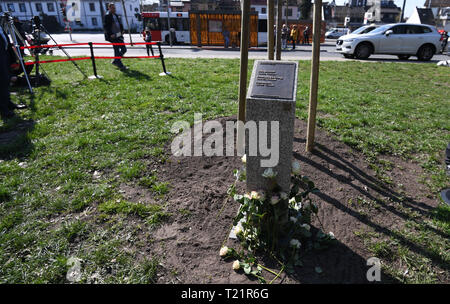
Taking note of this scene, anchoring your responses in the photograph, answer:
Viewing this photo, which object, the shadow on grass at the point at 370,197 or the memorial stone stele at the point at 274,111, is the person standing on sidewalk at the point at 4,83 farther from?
the shadow on grass at the point at 370,197

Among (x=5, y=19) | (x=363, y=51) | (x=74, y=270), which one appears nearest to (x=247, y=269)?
(x=74, y=270)

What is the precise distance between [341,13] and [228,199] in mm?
82343

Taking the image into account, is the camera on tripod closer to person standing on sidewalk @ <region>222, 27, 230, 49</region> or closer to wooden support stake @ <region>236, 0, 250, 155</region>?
wooden support stake @ <region>236, 0, 250, 155</region>

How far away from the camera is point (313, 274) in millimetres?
2396

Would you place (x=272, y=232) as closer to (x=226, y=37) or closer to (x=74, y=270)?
(x=74, y=270)

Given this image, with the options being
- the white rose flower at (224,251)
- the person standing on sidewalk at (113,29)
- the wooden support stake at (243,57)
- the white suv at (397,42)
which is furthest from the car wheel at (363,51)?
the white rose flower at (224,251)

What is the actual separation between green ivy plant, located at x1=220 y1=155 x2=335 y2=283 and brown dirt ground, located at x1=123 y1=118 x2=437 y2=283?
88 millimetres

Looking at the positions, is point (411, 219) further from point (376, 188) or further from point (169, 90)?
point (169, 90)

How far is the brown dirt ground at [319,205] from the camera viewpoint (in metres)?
2.46

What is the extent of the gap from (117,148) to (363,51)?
14736mm

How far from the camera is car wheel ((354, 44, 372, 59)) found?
49.9 ft

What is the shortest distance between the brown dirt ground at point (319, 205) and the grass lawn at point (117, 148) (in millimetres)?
157

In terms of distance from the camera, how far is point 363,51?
1527 centimetres
